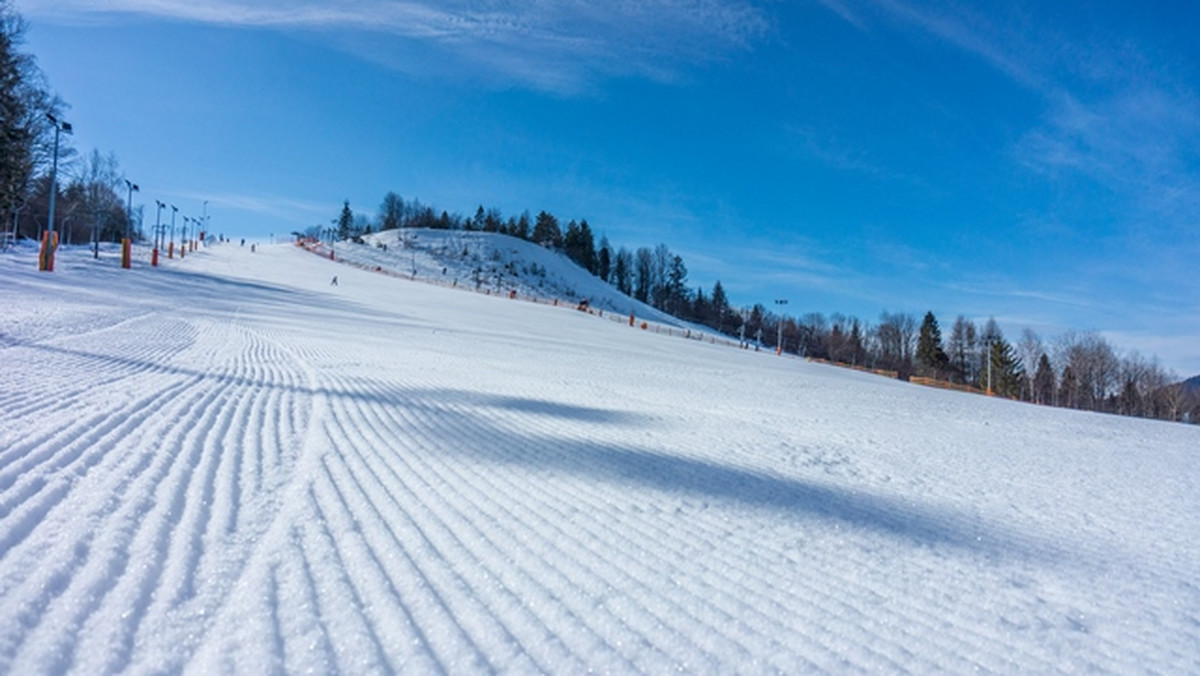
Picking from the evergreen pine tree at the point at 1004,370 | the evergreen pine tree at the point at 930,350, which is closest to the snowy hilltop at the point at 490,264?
the evergreen pine tree at the point at 930,350

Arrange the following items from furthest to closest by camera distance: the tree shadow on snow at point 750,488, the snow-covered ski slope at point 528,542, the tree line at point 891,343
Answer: the tree line at point 891,343, the tree shadow on snow at point 750,488, the snow-covered ski slope at point 528,542

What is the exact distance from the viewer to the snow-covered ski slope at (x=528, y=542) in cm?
195

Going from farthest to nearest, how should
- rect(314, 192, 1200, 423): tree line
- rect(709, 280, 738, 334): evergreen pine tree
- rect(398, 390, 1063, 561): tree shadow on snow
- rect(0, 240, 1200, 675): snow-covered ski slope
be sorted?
1. rect(709, 280, 738, 334): evergreen pine tree
2. rect(314, 192, 1200, 423): tree line
3. rect(398, 390, 1063, 561): tree shadow on snow
4. rect(0, 240, 1200, 675): snow-covered ski slope

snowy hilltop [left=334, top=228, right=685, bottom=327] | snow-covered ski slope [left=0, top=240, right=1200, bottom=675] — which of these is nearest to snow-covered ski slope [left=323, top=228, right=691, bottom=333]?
snowy hilltop [left=334, top=228, right=685, bottom=327]

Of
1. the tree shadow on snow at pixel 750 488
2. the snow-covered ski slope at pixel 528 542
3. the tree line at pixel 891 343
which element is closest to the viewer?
the snow-covered ski slope at pixel 528 542

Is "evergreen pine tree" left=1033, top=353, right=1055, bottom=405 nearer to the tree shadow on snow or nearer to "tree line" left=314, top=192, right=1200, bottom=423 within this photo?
"tree line" left=314, top=192, right=1200, bottom=423

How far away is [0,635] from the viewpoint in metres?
1.65

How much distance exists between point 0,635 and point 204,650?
0.54 metres

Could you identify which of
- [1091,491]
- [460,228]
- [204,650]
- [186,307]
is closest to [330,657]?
[204,650]

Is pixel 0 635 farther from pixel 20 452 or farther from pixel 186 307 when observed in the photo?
pixel 186 307

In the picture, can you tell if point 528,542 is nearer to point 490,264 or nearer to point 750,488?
point 750,488

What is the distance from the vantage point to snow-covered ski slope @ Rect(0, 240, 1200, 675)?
1.95 metres

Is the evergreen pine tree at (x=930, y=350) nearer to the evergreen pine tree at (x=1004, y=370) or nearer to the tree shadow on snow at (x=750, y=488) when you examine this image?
the evergreen pine tree at (x=1004, y=370)

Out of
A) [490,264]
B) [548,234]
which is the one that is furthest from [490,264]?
[548,234]
